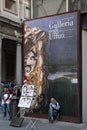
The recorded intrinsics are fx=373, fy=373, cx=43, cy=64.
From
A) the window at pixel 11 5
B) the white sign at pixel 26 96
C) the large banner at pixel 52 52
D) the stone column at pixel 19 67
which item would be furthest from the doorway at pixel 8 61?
the white sign at pixel 26 96

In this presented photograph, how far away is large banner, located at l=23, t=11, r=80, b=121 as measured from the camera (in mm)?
16438

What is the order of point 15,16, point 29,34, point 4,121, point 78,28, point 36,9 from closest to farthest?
1. point 78,28
2. point 4,121
3. point 29,34
4. point 36,9
5. point 15,16

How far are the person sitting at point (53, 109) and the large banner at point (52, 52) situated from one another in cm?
34

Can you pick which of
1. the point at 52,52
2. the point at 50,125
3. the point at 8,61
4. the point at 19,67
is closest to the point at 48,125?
the point at 50,125

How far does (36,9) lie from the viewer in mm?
19734

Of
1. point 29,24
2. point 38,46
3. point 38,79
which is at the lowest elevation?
point 38,79

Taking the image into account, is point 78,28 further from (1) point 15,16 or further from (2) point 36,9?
(1) point 15,16

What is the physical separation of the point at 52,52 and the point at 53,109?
2.68 metres

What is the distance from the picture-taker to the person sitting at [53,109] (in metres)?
16.4

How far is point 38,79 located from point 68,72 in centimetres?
185

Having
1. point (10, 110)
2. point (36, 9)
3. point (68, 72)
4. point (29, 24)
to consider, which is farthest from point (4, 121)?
point (36, 9)

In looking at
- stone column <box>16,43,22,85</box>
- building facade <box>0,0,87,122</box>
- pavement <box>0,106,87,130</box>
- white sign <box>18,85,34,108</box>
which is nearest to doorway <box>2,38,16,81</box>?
building facade <box>0,0,87,122</box>

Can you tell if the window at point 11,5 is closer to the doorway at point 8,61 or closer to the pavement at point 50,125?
the doorway at point 8,61

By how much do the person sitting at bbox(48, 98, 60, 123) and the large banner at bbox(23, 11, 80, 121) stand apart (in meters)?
0.34
